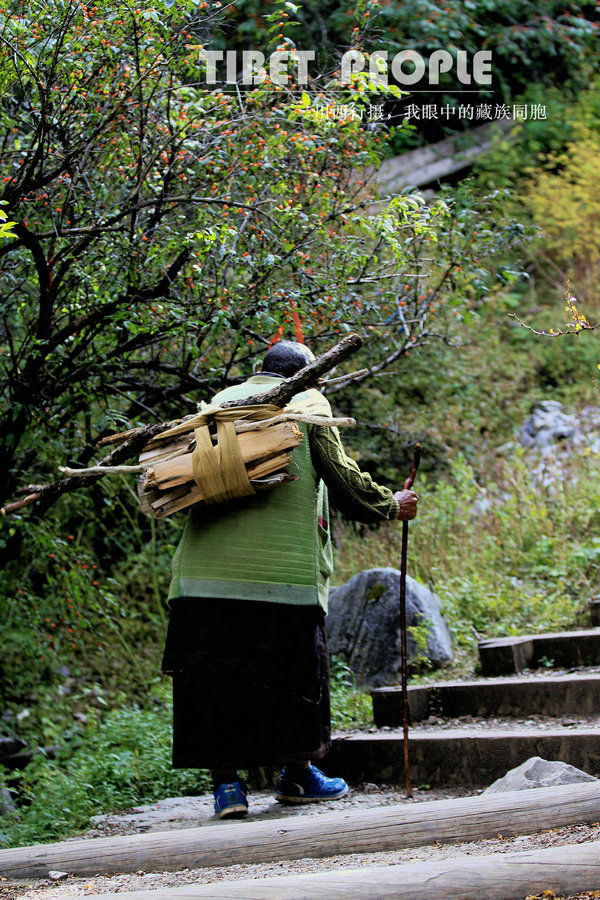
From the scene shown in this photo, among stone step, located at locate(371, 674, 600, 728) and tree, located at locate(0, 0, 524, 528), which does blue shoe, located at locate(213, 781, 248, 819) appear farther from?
tree, located at locate(0, 0, 524, 528)

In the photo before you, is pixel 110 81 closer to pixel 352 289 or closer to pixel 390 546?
pixel 352 289

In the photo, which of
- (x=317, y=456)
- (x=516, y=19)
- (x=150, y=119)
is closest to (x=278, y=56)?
(x=150, y=119)

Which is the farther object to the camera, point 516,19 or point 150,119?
point 516,19

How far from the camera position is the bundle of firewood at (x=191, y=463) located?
125 inches

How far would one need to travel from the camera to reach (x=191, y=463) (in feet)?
10.6

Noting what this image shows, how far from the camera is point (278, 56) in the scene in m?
4.57

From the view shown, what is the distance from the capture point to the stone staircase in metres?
3.56

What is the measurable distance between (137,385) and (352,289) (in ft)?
4.21

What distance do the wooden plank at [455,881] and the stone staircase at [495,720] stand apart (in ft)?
4.64

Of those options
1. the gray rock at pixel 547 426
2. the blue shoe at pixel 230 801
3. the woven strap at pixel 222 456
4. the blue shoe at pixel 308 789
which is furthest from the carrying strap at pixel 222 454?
the gray rock at pixel 547 426

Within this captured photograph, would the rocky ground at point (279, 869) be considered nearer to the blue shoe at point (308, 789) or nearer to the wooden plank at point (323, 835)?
the wooden plank at point (323, 835)

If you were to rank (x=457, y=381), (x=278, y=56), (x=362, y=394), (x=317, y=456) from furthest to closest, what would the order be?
(x=457, y=381) < (x=362, y=394) < (x=278, y=56) < (x=317, y=456)

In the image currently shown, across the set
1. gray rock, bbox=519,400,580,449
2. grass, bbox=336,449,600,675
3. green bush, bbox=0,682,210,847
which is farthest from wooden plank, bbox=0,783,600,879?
gray rock, bbox=519,400,580,449

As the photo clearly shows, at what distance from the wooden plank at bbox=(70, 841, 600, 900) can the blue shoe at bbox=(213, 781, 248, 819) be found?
1.24 meters
